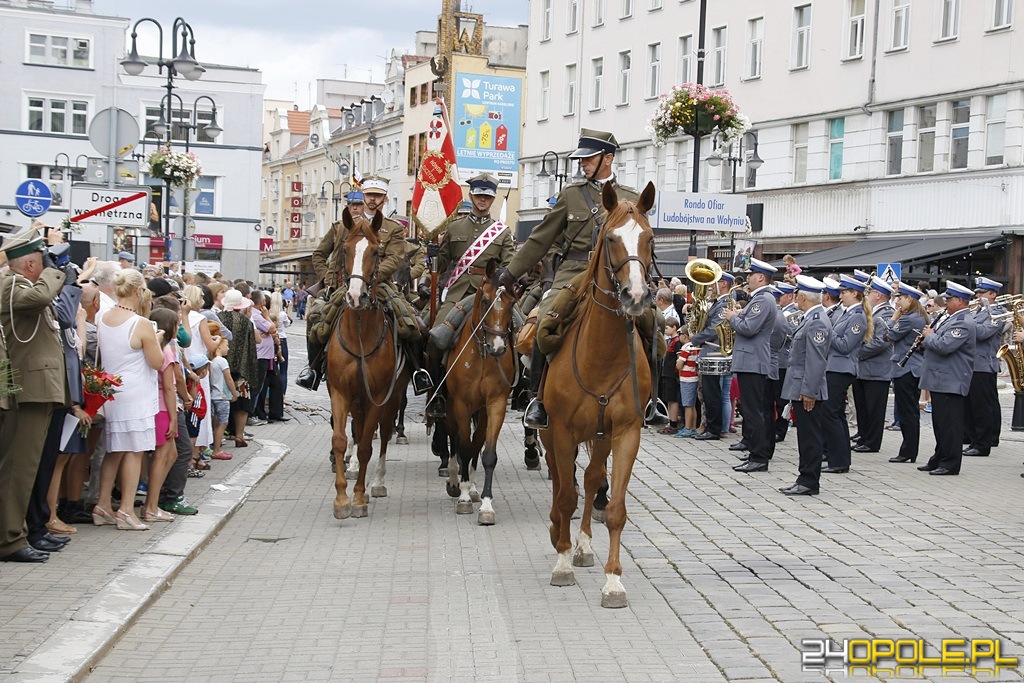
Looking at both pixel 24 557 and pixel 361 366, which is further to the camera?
pixel 361 366

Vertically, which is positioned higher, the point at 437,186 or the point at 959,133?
the point at 959,133

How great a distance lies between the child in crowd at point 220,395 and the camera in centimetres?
1553

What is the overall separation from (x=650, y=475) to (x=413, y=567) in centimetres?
551

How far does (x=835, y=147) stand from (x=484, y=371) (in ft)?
97.8

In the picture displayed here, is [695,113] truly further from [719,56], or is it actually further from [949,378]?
[719,56]

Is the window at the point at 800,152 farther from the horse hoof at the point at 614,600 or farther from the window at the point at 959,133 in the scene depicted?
the horse hoof at the point at 614,600

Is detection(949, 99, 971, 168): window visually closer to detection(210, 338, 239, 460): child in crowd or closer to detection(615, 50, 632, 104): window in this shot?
detection(615, 50, 632, 104): window

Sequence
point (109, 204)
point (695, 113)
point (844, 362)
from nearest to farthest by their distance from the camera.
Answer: point (109, 204) → point (844, 362) → point (695, 113)

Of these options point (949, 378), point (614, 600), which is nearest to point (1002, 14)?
point (949, 378)

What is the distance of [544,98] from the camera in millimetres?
58000

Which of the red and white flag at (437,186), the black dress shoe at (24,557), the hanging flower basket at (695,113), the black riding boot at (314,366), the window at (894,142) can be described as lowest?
the black dress shoe at (24,557)

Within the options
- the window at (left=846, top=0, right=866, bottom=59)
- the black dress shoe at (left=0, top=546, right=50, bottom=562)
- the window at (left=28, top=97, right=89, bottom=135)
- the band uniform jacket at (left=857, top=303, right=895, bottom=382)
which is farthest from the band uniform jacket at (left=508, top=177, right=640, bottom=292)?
the window at (left=28, top=97, right=89, bottom=135)

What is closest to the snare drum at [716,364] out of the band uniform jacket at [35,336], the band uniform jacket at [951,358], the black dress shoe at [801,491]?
the band uniform jacket at [951,358]

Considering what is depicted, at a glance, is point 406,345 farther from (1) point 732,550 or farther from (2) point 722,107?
(2) point 722,107
